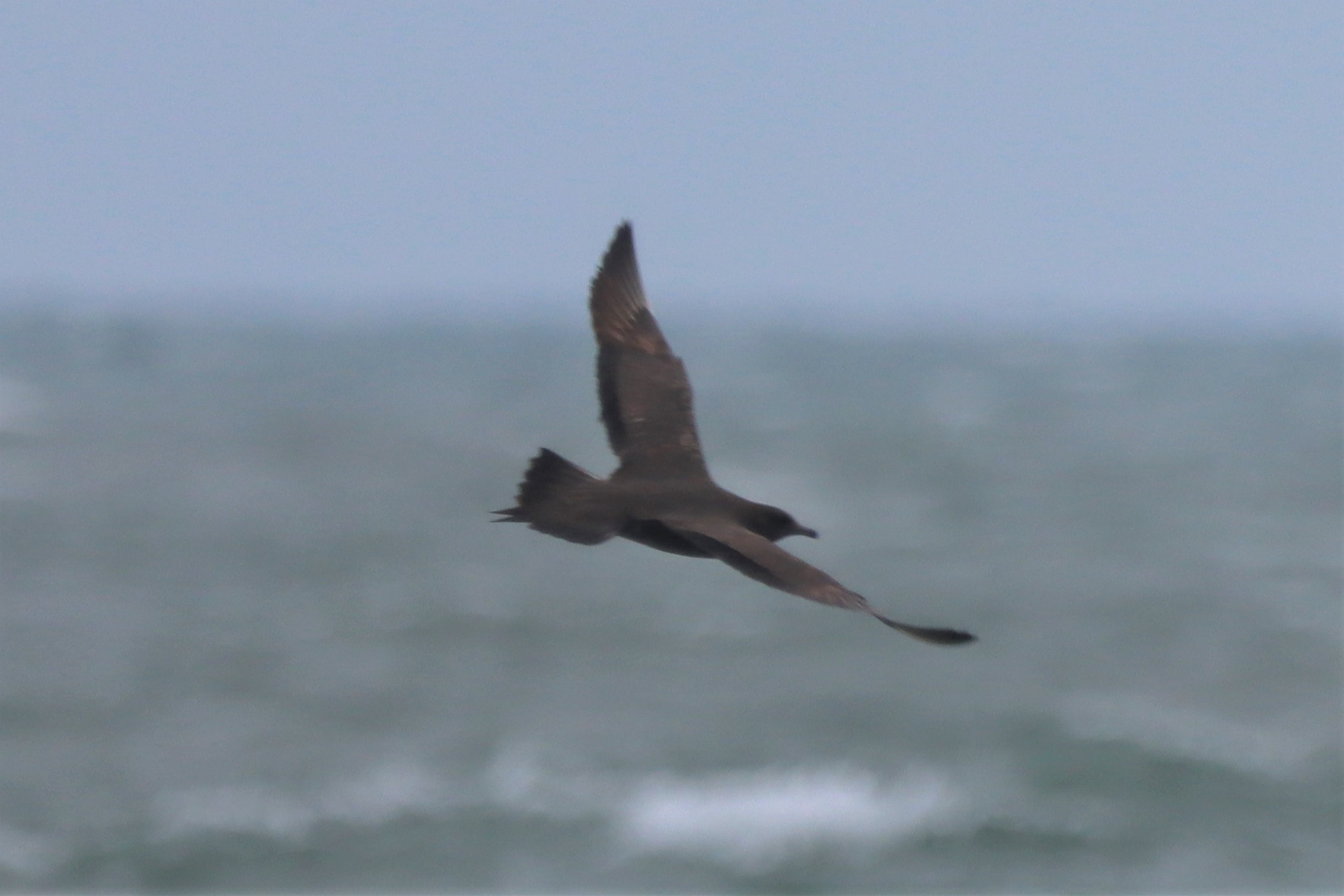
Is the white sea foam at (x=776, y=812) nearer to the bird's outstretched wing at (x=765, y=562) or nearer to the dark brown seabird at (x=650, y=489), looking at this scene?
the dark brown seabird at (x=650, y=489)

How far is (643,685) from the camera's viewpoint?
34906mm

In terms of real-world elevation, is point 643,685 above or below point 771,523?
above

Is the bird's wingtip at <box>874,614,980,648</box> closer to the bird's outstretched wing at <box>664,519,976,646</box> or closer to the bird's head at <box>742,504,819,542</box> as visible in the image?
the bird's outstretched wing at <box>664,519,976,646</box>

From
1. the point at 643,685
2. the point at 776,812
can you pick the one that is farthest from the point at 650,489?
the point at 643,685

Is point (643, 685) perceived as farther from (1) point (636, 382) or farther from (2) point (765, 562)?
(2) point (765, 562)

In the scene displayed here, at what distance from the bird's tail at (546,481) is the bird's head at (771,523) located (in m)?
0.69

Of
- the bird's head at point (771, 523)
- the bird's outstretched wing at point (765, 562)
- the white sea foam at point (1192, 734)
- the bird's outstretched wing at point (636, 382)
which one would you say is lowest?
the bird's outstretched wing at point (765, 562)

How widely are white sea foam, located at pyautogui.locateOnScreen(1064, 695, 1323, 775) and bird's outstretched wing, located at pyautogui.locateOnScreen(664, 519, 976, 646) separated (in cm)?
2479

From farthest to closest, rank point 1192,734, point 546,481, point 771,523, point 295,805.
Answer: point 1192,734
point 295,805
point 771,523
point 546,481

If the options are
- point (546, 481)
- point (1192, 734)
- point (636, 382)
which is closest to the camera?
point (546, 481)

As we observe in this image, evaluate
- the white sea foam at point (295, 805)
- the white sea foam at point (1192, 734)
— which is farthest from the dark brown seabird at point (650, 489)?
the white sea foam at point (1192, 734)

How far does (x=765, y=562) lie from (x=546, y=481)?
45.9 inches

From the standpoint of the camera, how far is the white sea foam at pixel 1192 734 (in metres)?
31.7

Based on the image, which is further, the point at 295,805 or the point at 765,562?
the point at 295,805
